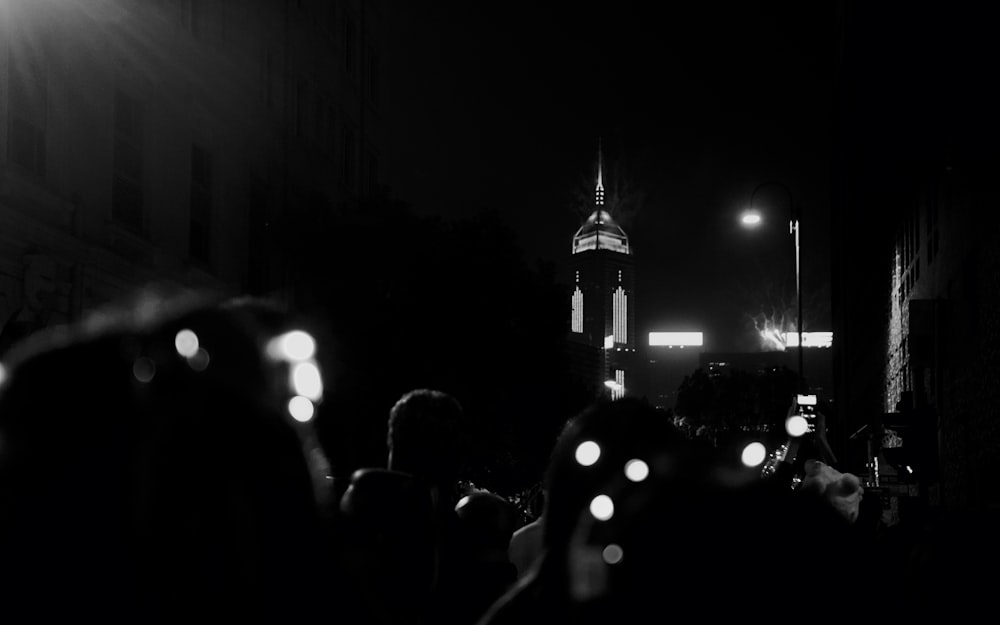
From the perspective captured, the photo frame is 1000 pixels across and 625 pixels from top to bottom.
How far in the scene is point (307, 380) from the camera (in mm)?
1702

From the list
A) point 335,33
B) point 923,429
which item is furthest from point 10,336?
point 335,33

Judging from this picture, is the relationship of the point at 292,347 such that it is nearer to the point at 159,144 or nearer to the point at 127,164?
the point at 127,164

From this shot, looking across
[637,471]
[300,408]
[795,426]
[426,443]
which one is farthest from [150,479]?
[795,426]

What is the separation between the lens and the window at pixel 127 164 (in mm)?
21188

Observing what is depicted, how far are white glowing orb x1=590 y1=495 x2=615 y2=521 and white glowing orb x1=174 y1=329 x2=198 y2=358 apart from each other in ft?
2.44

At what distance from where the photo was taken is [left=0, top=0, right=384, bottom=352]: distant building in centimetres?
1794

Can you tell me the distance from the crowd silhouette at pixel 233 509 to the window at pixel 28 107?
16.9m

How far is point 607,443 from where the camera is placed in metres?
2.84

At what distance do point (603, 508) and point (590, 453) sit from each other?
764 mm

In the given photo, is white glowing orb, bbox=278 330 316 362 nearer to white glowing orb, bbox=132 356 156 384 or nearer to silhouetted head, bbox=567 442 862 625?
white glowing orb, bbox=132 356 156 384

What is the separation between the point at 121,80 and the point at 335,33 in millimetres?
14600

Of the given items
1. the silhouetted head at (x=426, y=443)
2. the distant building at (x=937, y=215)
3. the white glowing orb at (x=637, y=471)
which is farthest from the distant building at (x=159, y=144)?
the distant building at (x=937, y=215)

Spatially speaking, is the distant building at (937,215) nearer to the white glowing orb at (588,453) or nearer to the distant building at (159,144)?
the white glowing orb at (588,453)

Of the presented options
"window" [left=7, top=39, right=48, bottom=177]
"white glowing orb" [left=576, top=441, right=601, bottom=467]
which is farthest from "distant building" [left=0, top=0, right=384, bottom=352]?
"white glowing orb" [left=576, top=441, right=601, bottom=467]
